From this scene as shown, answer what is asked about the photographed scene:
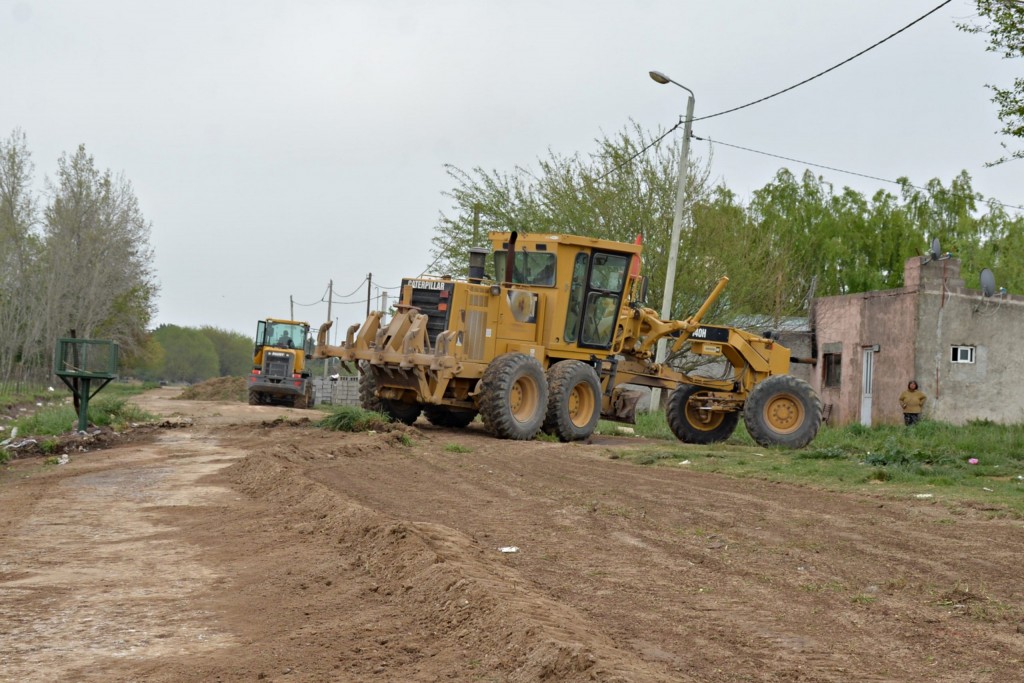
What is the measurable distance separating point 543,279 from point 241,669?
632 inches

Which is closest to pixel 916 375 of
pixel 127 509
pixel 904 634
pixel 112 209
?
pixel 127 509

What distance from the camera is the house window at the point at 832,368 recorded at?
110 ft

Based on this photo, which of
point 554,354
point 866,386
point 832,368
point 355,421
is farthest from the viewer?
point 832,368

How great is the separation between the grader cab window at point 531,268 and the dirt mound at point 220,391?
29921mm

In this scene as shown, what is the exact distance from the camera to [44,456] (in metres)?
17.2

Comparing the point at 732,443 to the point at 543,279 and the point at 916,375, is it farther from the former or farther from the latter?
the point at 916,375

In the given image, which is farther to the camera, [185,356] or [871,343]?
[185,356]

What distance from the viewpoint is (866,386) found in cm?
3116

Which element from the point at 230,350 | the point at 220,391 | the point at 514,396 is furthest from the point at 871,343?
the point at 230,350

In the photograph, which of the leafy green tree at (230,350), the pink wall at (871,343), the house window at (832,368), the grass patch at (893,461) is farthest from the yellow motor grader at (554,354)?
the leafy green tree at (230,350)

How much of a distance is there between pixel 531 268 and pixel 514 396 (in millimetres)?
2603

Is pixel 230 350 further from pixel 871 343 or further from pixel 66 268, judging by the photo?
pixel 871 343

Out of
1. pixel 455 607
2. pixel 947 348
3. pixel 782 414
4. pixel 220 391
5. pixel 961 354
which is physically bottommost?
pixel 455 607

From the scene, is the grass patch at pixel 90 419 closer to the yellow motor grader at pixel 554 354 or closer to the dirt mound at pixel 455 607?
the yellow motor grader at pixel 554 354
